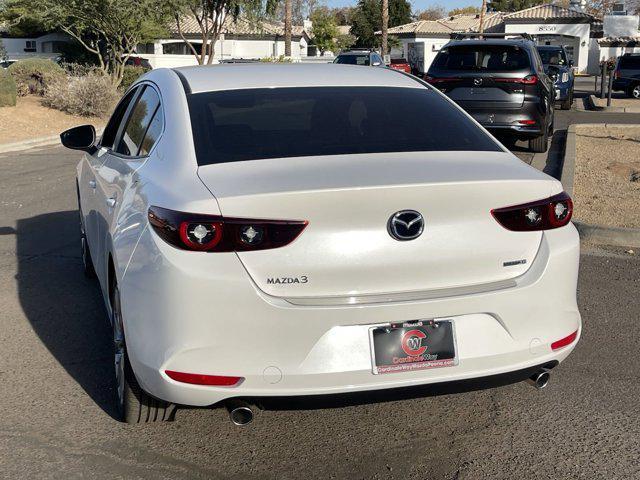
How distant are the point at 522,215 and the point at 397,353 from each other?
2.62ft

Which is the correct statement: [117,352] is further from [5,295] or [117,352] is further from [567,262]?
[5,295]

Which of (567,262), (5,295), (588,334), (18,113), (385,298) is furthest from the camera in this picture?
(18,113)

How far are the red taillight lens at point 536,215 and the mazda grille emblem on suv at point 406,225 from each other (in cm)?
→ 35

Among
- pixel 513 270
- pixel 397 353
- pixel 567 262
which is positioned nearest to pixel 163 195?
pixel 397 353

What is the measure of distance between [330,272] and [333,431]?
1119 millimetres

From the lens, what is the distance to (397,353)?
139 inches

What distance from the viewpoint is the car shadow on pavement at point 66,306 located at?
4.99 metres

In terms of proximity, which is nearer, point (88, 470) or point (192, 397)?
point (192, 397)

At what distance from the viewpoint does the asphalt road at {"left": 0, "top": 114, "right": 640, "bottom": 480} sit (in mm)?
3848

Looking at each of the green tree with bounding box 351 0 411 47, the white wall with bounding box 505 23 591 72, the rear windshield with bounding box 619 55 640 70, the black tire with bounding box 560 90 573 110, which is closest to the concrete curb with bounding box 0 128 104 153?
the black tire with bounding box 560 90 573 110

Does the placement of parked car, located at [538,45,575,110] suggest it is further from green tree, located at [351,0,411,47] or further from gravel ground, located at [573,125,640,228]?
green tree, located at [351,0,411,47]

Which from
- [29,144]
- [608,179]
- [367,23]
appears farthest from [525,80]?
[367,23]

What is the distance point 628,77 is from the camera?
31.2m

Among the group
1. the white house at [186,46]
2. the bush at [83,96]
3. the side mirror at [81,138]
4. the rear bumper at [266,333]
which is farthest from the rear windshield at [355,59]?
the rear bumper at [266,333]
